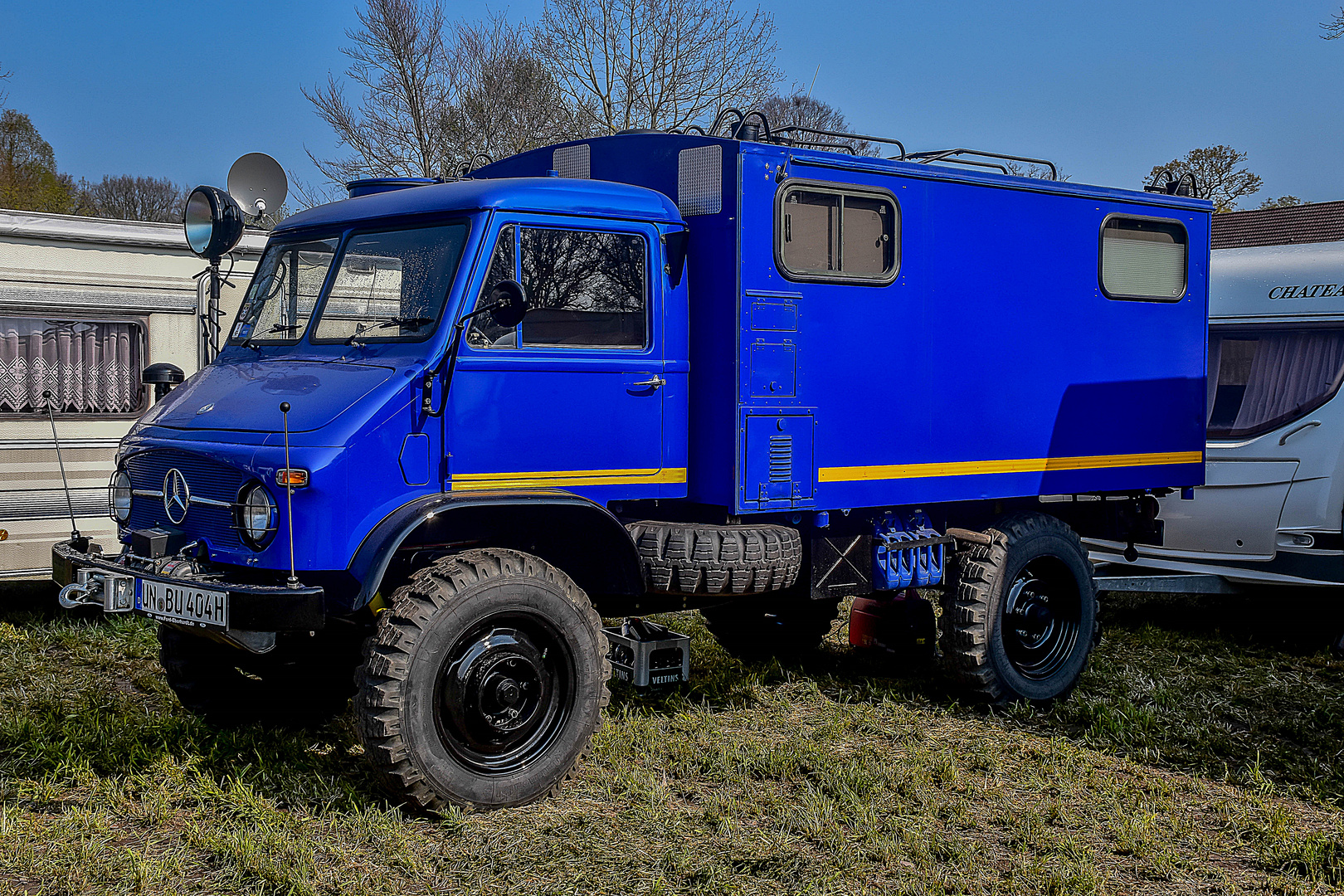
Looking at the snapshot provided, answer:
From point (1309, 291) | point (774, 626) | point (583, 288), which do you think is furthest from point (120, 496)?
point (1309, 291)

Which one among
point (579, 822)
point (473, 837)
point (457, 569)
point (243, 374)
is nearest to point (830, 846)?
point (579, 822)

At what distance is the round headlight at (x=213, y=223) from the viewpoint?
20.5ft

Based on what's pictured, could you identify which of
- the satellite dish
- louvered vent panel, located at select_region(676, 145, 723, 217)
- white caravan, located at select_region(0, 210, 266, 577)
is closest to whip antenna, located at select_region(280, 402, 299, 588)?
louvered vent panel, located at select_region(676, 145, 723, 217)

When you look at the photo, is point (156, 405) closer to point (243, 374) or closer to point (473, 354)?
point (243, 374)

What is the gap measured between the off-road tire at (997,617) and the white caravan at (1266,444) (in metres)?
1.02

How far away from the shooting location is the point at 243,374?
5734 millimetres

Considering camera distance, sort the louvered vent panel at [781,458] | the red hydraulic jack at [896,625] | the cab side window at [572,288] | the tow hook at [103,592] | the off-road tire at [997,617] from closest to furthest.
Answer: the tow hook at [103,592] → the cab side window at [572,288] → the louvered vent panel at [781,458] → the off-road tire at [997,617] → the red hydraulic jack at [896,625]

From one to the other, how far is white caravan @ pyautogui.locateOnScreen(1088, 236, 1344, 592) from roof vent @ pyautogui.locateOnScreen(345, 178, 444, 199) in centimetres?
516

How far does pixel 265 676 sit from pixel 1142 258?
5.84 meters

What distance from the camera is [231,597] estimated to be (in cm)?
479

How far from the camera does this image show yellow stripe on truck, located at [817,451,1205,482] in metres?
6.39

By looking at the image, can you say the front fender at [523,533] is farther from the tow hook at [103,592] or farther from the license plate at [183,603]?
the tow hook at [103,592]

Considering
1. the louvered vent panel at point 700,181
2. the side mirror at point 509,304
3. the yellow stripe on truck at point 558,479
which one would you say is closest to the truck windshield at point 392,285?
the side mirror at point 509,304

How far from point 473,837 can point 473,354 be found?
6.72 ft
